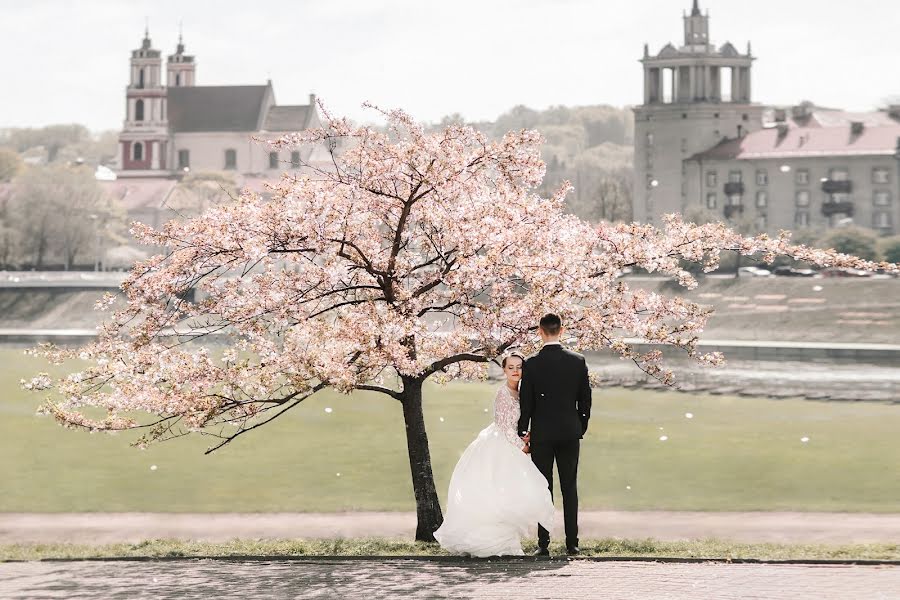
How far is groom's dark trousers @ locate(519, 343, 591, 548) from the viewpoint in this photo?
12.7 metres

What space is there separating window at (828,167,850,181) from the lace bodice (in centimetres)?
11643

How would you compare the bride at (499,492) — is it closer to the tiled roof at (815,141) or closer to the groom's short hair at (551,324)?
the groom's short hair at (551,324)

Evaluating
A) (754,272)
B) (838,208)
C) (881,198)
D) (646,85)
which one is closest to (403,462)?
(754,272)

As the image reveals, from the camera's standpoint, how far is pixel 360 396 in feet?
147

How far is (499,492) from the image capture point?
13.2 meters

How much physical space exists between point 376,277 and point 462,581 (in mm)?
5375

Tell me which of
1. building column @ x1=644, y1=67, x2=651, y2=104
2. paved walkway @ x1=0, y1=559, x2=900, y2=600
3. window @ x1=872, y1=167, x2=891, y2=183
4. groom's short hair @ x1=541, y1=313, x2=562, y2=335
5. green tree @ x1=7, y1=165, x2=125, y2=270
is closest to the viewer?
paved walkway @ x1=0, y1=559, x2=900, y2=600

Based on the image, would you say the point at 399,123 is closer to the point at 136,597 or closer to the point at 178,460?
the point at 136,597

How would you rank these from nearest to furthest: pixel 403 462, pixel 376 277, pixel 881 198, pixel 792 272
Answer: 1. pixel 376 277
2. pixel 403 462
3. pixel 792 272
4. pixel 881 198

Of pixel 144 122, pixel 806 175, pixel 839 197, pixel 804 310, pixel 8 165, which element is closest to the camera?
pixel 804 310

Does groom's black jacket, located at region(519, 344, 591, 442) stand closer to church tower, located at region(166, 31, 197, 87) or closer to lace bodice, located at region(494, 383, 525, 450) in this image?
lace bodice, located at region(494, 383, 525, 450)

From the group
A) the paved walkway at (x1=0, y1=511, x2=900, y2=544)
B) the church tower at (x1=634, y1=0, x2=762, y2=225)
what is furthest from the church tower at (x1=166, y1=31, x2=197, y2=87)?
the paved walkway at (x1=0, y1=511, x2=900, y2=544)

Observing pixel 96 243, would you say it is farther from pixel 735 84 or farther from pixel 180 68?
pixel 180 68

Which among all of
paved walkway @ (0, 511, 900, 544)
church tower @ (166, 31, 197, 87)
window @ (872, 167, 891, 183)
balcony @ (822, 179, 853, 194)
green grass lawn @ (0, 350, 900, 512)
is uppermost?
church tower @ (166, 31, 197, 87)
